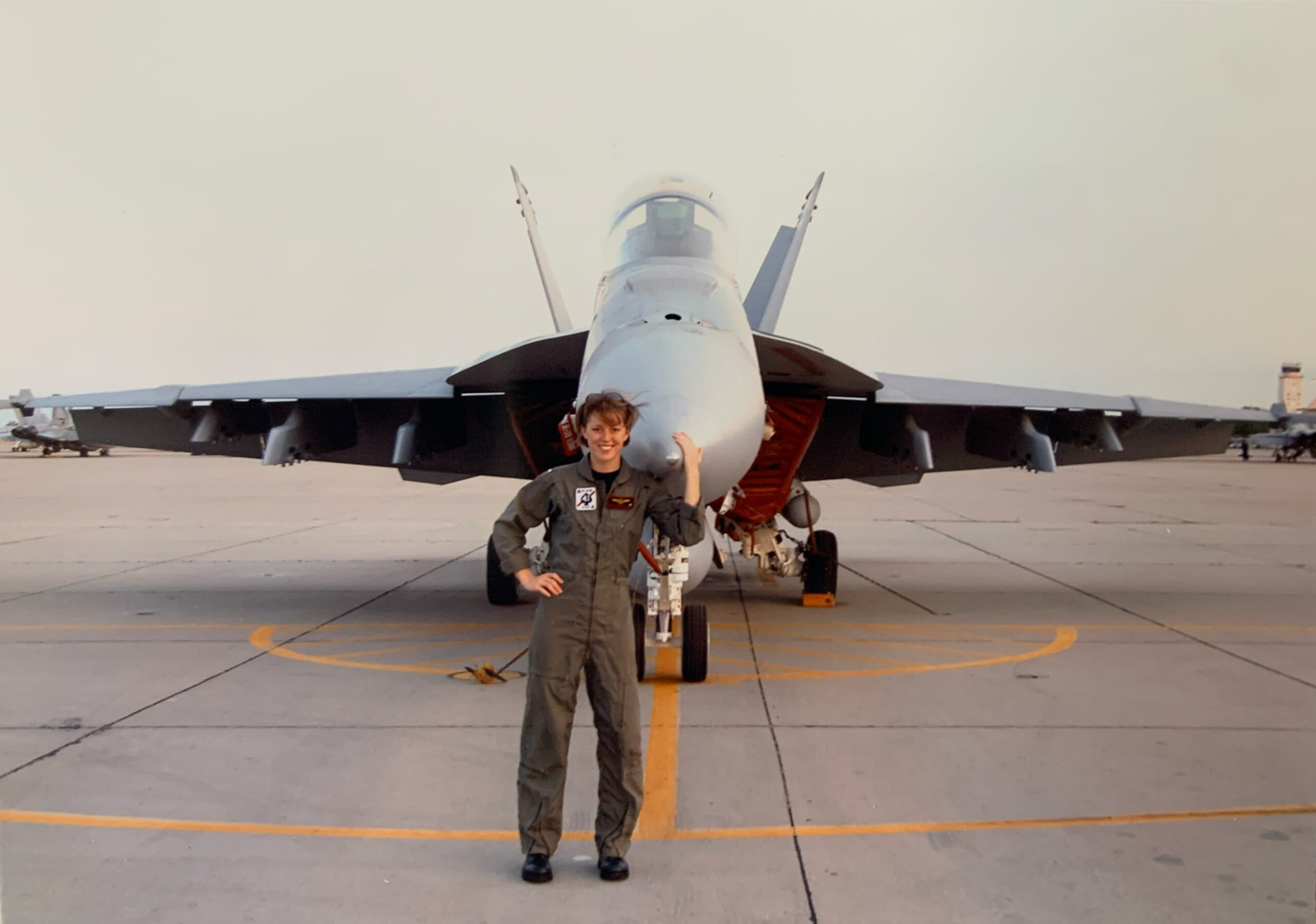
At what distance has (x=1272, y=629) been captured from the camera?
8969mm

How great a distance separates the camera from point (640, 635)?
6.72m

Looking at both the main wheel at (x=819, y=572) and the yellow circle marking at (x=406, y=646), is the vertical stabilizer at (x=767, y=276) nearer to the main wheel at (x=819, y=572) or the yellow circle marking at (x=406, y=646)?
the main wheel at (x=819, y=572)

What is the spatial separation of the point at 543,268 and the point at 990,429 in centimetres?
494

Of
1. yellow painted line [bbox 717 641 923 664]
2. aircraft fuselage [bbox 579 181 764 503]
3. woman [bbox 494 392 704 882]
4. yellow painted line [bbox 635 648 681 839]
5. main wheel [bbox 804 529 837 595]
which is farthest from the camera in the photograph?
main wheel [bbox 804 529 837 595]

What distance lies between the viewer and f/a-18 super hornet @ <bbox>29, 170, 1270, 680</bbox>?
5559 mm

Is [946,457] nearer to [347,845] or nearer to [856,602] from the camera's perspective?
[856,602]

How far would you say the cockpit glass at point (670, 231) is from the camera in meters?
7.90

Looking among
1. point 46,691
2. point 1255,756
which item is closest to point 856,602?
point 1255,756

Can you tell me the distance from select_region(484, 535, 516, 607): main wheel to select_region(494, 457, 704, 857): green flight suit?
608 centimetres

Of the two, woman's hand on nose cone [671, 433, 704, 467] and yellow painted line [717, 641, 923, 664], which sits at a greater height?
woman's hand on nose cone [671, 433, 704, 467]

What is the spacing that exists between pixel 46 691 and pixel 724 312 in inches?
196

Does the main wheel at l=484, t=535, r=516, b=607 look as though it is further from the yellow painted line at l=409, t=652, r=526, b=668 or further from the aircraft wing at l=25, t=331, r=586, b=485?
the yellow painted line at l=409, t=652, r=526, b=668

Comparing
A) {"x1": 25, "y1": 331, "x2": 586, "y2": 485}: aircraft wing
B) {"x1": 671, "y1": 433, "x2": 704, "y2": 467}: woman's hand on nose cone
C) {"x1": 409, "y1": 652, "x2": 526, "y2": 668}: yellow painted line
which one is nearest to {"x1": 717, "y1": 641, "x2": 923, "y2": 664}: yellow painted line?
{"x1": 409, "y1": 652, "x2": 526, "y2": 668}: yellow painted line

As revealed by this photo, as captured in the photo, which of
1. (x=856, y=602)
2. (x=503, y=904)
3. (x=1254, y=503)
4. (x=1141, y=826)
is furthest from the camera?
(x=1254, y=503)
